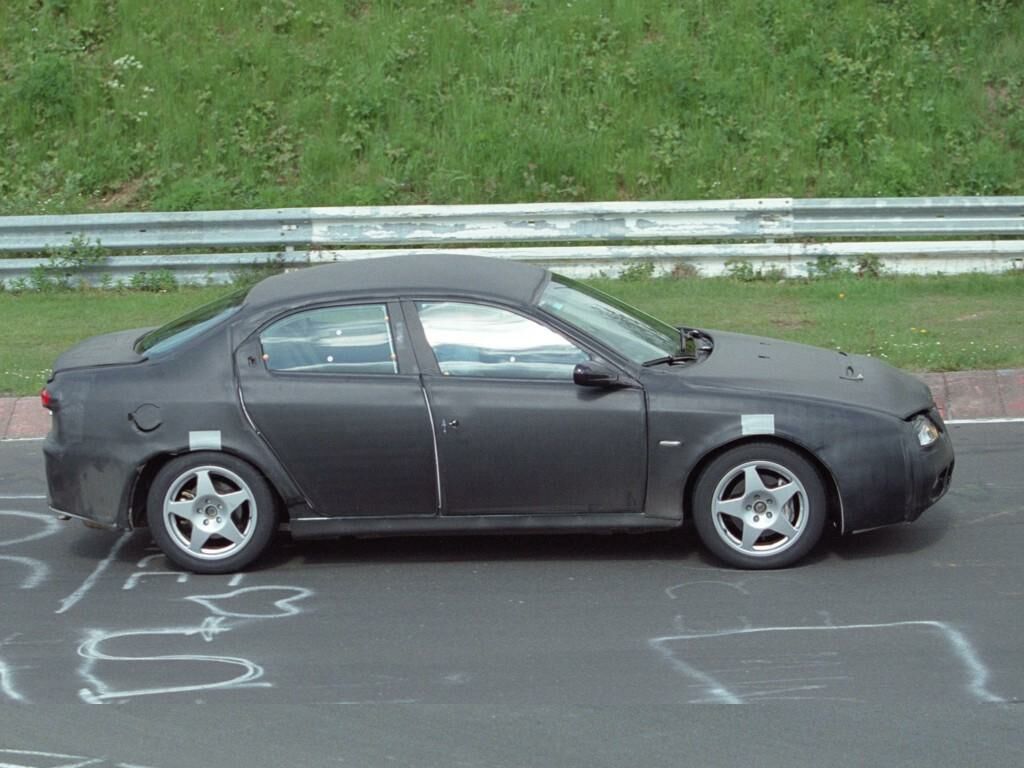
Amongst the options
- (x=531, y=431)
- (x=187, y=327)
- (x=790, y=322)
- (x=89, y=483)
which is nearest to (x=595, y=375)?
(x=531, y=431)

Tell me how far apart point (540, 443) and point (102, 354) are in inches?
92.1

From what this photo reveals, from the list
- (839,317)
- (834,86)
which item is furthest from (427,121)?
(839,317)

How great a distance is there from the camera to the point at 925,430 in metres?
7.15

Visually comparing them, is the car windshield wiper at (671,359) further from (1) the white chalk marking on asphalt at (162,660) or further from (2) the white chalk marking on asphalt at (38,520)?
(2) the white chalk marking on asphalt at (38,520)

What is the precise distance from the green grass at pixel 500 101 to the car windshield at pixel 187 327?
27.2 ft

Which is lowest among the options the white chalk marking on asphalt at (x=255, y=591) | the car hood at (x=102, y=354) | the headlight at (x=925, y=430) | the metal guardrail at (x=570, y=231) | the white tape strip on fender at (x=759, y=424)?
the white chalk marking on asphalt at (x=255, y=591)

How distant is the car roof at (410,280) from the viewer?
728cm

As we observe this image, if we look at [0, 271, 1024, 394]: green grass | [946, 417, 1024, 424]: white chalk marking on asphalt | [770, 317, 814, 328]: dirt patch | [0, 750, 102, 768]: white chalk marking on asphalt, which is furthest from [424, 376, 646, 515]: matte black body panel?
[770, 317, 814, 328]: dirt patch

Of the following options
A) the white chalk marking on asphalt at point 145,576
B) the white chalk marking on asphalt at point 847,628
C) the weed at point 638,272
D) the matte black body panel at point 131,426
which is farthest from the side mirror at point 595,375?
the weed at point 638,272

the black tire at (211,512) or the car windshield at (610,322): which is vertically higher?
the car windshield at (610,322)

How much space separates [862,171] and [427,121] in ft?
15.8

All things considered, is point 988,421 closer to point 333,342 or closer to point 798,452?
point 798,452

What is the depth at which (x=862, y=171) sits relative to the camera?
16.0 meters

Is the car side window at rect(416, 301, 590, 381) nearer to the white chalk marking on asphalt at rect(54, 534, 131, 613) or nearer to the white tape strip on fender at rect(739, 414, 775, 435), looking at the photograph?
the white tape strip on fender at rect(739, 414, 775, 435)
